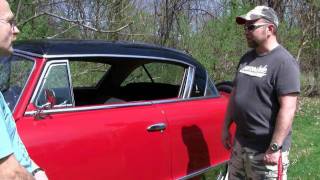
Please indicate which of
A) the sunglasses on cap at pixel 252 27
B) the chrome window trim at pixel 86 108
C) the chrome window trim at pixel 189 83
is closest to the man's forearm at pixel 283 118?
the sunglasses on cap at pixel 252 27

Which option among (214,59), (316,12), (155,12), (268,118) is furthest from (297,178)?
(316,12)

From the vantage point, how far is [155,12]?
12938mm

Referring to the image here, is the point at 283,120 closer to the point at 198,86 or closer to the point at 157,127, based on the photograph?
the point at 157,127

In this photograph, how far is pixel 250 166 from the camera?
14.3 ft

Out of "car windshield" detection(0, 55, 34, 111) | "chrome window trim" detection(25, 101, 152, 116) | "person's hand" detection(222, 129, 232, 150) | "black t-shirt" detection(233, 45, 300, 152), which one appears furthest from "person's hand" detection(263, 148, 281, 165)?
"car windshield" detection(0, 55, 34, 111)

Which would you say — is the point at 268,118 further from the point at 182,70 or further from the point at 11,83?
the point at 11,83

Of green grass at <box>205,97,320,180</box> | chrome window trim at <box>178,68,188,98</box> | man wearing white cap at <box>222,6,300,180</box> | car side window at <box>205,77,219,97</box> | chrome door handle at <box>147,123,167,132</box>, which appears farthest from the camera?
green grass at <box>205,97,320,180</box>

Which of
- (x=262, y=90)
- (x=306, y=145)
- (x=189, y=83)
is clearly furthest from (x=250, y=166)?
(x=306, y=145)

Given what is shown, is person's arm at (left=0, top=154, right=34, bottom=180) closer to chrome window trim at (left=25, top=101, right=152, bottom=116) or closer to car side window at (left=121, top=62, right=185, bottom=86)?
chrome window trim at (left=25, top=101, right=152, bottom=116)

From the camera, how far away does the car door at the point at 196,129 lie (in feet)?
15.7

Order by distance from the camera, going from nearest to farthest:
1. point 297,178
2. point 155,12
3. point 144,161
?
point 144,161
point 297,178
point 155,12

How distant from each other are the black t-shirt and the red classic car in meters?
0.68

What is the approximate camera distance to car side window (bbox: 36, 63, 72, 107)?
12.9 feet

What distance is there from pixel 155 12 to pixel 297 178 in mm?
7086
